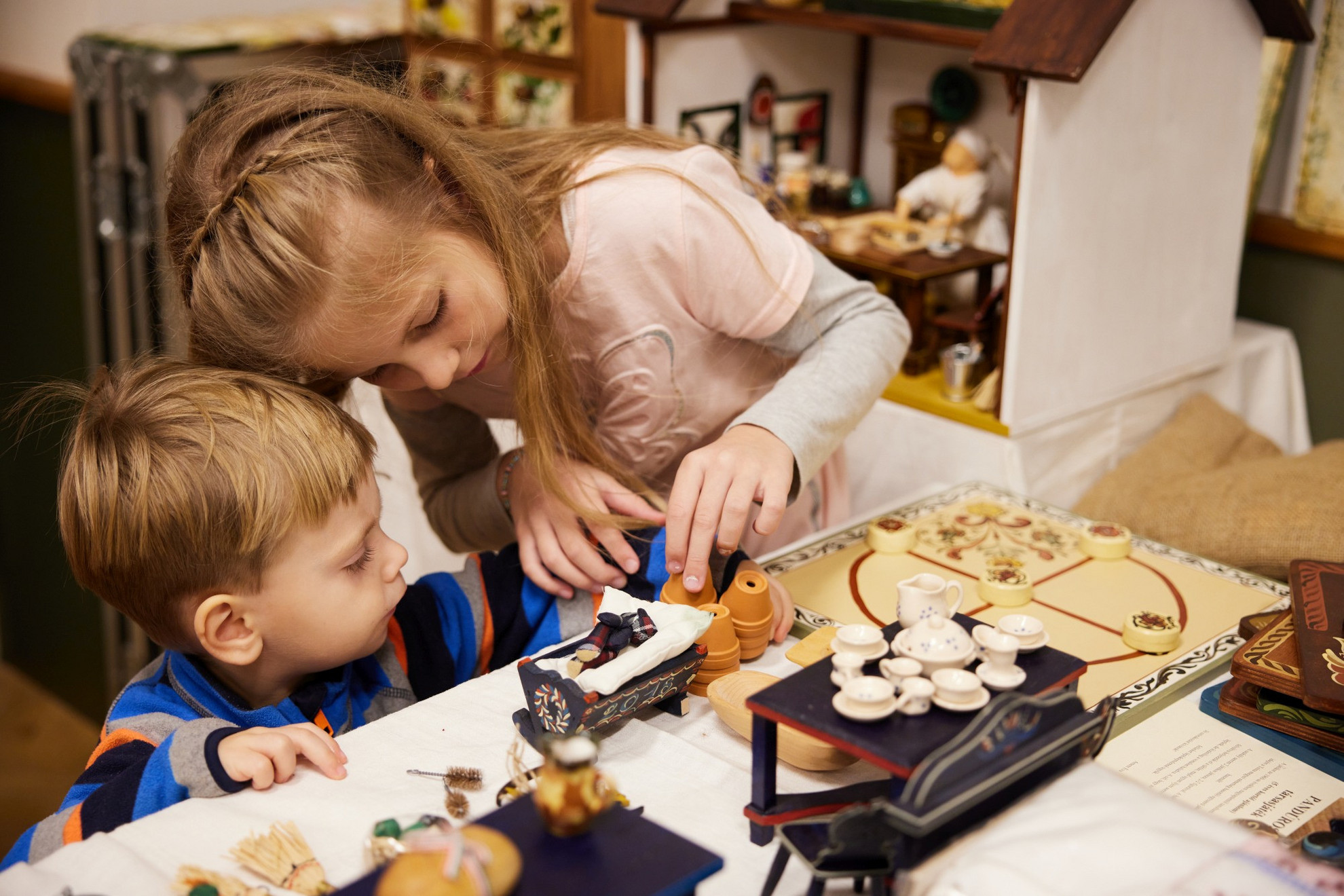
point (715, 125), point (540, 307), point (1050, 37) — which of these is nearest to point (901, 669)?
point (540, 307)

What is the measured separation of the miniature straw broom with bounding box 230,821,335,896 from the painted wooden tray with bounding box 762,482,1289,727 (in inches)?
19.7

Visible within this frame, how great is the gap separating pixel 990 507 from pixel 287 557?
0.77 metres

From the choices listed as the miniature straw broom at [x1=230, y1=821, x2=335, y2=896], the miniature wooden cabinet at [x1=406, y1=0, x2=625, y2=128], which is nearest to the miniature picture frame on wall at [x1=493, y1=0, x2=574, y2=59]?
the miniature wooden cabinet at [x1=406, y1=0, x2=625, y2=128]

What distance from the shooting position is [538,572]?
41.8 inches

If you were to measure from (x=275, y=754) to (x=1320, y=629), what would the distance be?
764 mm

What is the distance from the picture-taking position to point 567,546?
1.06 meters

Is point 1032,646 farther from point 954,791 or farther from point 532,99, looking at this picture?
point 532,99

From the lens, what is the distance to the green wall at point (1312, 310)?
1826 millimetres

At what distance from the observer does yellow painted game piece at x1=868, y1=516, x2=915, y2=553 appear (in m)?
1.21

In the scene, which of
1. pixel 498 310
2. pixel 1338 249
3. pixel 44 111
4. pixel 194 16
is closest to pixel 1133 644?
pixel 498 310

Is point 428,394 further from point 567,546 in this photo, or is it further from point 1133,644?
point 1133,644

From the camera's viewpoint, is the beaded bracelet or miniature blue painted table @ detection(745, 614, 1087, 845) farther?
the beaded bracelet

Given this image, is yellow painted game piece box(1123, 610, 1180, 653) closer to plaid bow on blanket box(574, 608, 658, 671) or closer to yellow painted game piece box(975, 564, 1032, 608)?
yellow painted game piece box(975, 564, 1032, 608)

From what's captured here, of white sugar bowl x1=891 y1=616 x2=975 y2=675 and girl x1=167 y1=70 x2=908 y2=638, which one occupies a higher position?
girl x1=167 y1=70 x2=908 y2=638
